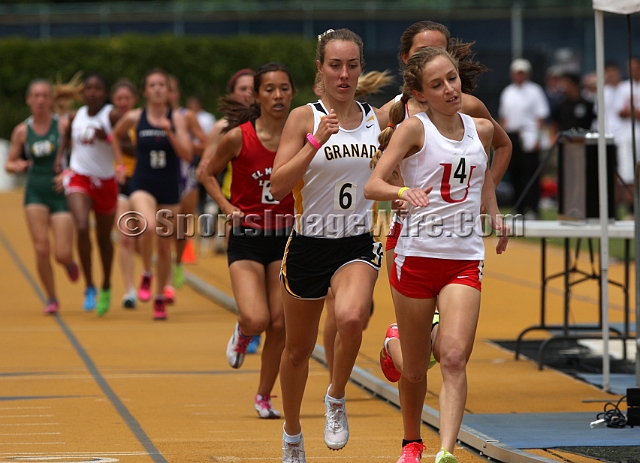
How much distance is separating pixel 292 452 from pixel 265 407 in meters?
1.56

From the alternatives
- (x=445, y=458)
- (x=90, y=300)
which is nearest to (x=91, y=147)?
(x=90, y=300)

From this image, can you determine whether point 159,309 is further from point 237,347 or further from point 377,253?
point 377,253

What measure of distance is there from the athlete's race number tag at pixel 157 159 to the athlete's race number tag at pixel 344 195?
6.77 m

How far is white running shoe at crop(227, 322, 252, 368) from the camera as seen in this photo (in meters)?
8.29

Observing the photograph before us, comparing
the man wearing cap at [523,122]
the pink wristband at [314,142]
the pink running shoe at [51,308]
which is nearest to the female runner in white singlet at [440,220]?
the pink wristband at [314,142]

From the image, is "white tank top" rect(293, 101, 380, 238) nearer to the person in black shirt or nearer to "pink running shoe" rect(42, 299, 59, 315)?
"pink running shoe" rect(42, 299, 59, 315)

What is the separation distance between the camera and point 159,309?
42.5 feet

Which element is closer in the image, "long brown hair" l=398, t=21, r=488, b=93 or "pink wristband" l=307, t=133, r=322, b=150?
"pink wristband" l=307, t=133, r=322, b=150

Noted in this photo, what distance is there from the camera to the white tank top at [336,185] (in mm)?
6516

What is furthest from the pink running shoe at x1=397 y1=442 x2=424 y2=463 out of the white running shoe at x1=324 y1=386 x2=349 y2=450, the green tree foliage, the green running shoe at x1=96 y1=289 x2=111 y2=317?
the green tree foliage

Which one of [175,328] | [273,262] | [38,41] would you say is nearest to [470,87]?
[273,262]

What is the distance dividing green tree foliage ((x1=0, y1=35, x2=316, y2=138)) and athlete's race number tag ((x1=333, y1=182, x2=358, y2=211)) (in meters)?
33.0

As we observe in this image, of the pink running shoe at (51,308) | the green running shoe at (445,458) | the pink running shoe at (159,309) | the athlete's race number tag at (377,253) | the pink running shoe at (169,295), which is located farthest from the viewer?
the pink running shoe at (169,295)

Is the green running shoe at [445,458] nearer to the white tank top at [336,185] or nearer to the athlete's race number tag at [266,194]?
the white tank top at [336,185]
